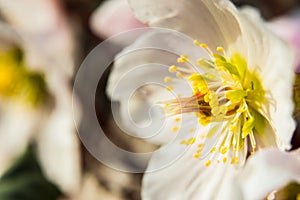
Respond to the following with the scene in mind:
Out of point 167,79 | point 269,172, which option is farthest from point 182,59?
point 269,172

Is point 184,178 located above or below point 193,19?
below

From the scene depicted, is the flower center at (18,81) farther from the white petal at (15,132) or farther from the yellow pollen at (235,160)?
the yellow pollen at (235,160)

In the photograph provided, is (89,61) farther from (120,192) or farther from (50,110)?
(120,192)

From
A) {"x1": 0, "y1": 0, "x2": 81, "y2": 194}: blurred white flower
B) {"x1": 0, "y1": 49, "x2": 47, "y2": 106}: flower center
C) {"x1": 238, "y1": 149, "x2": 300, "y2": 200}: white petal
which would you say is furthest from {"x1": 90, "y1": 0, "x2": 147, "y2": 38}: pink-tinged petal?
{"x1": 238, "y1": 149, "x2": 300, "y2": 200}: white petal

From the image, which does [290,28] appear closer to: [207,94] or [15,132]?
[207,94]

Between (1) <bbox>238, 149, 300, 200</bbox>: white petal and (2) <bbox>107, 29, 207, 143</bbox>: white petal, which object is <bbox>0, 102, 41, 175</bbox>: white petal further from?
(1) <bbox>238, 149, 300, 200</bbox>: white petal

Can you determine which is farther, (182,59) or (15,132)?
(15,132)
